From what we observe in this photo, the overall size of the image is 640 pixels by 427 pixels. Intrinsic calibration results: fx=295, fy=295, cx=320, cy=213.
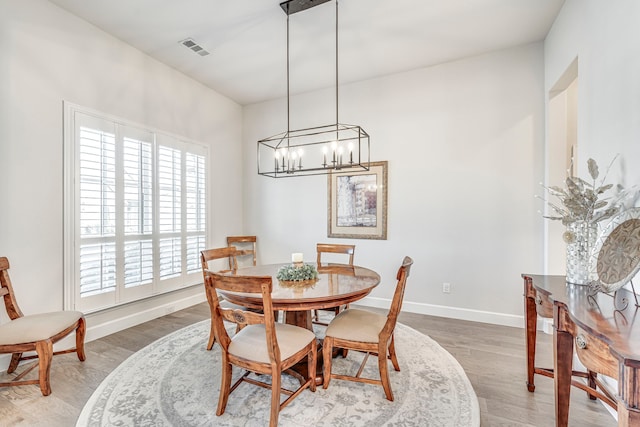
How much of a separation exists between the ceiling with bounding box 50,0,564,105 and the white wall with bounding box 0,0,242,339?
0.91 ft

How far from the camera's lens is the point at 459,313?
3748 millimetres

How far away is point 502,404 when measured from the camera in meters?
2.04

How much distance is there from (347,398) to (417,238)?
241 cm

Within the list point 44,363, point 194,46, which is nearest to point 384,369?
point 44,363

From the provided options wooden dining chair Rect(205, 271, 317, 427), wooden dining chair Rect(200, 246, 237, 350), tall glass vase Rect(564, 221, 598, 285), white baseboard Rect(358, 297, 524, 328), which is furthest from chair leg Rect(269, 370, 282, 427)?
white baseboard Rect(358, 297, 524, 328)

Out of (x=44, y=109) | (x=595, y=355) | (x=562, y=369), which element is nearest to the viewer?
(x=595, y=355)

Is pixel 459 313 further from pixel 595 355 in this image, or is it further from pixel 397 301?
pixel 595 355

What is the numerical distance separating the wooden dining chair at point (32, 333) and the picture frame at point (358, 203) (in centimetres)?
311

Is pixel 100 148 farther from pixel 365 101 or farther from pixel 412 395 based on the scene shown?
pixel 412 395

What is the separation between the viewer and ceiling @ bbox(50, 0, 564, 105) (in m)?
2.83

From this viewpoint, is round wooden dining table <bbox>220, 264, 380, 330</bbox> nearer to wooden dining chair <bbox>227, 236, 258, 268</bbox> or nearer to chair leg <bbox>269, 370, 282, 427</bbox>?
chair leg <bbox>269, 370, 282, 427</bbox>

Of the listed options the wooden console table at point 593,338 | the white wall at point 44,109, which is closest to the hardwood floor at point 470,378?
the wooden console table at point 593,338

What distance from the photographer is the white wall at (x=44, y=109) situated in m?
2.55

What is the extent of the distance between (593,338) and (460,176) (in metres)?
2.84
